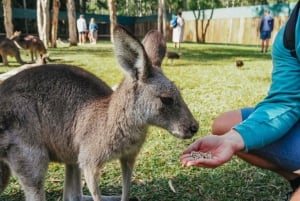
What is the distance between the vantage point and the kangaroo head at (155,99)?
1.87 meters

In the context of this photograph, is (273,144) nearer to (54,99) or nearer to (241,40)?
(54,99)

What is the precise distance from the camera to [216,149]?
4.69ft

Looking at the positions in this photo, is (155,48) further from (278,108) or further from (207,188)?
A: (207,188)

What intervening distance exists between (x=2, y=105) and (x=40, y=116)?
0.18 m

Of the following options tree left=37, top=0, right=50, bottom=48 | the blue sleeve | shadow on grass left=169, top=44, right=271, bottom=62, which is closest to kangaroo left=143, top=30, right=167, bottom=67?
the blue sleeve

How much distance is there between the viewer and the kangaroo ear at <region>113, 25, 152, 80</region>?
1.72 m

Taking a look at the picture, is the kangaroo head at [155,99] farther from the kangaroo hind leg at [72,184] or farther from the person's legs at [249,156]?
the kangaroo hind leg at [72,184]

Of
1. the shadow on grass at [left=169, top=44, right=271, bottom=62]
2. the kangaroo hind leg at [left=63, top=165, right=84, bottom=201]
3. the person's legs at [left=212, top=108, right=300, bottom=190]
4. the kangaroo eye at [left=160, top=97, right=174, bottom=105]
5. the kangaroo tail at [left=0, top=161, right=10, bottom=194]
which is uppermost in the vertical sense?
the kangaroo eye at [left=160, top=97, right=174, bottom=105]

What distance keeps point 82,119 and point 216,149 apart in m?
0.82

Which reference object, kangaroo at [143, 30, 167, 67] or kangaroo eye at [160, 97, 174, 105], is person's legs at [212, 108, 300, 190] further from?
kangaroo at [143, 30, 167, 67]

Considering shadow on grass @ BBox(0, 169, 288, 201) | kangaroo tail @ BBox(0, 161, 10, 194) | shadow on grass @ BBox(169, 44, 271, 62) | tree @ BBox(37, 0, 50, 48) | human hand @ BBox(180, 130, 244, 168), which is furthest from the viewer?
tree @ BBox(37, 0, 50, 48)

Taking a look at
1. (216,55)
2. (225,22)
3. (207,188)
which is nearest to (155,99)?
(207,188)

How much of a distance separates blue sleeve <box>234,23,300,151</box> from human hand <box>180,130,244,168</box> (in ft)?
0.13

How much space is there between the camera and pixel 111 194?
244 centimetres
